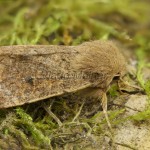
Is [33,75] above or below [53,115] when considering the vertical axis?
above

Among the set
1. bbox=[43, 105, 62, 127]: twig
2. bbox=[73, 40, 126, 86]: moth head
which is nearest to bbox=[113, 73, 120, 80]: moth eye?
bbox=[73, 40, 126, 86]: moth head

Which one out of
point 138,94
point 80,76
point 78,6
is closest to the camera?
point 80,76

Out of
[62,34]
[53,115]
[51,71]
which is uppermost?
[51,71]

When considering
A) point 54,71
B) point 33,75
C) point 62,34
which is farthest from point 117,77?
point 62,34

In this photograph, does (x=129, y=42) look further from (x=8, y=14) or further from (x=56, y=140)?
(x=56, y=140)

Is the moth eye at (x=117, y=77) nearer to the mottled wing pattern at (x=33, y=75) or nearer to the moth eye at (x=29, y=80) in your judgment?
the mottled wing pattern at (x=33, y=75)

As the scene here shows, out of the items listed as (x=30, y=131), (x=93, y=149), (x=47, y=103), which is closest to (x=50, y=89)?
(x=47, y=103)

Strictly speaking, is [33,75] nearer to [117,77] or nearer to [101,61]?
[101,61]
